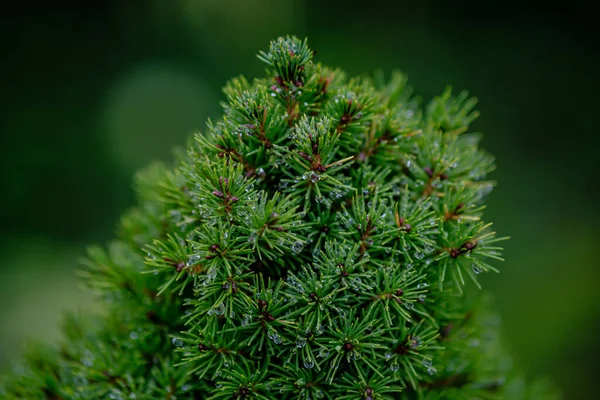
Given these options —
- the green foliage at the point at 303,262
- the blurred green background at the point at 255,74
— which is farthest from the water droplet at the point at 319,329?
the blurred green background at the point at 255,74

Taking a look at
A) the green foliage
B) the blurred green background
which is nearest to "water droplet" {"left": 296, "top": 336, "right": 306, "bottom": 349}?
the green foliage

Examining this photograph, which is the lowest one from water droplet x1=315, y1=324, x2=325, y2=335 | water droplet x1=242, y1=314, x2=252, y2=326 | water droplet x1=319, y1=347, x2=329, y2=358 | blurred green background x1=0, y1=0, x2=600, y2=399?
water droplet x1=319, y1=347, x2=329, y2=358

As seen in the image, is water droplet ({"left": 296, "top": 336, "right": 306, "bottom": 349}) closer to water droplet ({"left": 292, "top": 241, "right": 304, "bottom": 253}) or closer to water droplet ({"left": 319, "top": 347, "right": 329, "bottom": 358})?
water droplet ({"left": 319, "top": 347, "right": 329, "bottom": 358})

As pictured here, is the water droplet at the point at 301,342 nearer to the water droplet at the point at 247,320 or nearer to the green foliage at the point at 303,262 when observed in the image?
the green foliage at the point at 303,262

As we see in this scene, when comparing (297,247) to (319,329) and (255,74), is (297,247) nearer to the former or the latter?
(319,329)

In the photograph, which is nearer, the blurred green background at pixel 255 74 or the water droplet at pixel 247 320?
the water droplet at pixel 247 320

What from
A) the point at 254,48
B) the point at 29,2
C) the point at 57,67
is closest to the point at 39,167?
the point at 57,67
